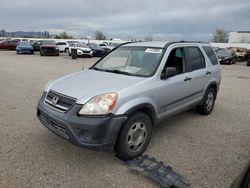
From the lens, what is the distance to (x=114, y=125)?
2.99 metres

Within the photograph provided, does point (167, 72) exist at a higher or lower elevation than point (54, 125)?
higher

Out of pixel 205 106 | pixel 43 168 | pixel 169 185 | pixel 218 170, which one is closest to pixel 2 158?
pixel 43 168

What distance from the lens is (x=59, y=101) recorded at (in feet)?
10.7

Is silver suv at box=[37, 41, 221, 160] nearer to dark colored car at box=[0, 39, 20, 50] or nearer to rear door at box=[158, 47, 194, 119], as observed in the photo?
rear door at box=[158, 47, 194, 119]

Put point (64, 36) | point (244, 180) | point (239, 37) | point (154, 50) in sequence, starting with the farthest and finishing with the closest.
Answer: point (64, 36) → point (239, 37) → point (154, 50) → point (244, 180)

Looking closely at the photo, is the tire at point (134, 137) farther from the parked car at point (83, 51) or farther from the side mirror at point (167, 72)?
the parked car at point (83, 51)

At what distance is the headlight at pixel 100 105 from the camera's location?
2986 mm

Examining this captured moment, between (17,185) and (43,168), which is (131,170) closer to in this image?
(43,168)

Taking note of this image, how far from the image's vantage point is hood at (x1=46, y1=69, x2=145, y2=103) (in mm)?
3148

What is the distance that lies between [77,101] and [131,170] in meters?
1.18

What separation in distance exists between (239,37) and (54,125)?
213ft

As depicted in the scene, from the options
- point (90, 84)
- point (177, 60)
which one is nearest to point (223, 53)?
point (177, 60)

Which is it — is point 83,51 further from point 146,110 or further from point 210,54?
point 146,110

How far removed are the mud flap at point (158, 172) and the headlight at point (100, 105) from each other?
0.89 metres
